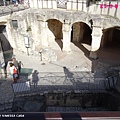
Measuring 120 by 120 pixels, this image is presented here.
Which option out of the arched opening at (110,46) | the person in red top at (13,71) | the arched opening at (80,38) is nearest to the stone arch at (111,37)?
the arched opening at (110,46)

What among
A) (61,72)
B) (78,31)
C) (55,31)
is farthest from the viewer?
(55,31)

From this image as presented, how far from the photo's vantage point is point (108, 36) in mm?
17047

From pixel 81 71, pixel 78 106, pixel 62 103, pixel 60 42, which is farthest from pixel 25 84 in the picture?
pixel 60 42

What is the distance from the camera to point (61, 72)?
10.6 meters

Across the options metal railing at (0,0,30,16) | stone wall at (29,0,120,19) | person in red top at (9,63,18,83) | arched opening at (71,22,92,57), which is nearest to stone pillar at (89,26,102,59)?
stone wall at (29,0,120,19)

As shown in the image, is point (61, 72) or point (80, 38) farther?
point (80, 38)

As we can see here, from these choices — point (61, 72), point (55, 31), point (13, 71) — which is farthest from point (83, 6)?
point (13, 71)

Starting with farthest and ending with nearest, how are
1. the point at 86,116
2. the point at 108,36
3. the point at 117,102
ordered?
the point at 108,36 < the point at 117,102 < the point at 86,116

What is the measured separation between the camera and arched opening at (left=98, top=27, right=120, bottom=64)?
13570 millimetres

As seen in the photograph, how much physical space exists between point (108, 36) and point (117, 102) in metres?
10.2

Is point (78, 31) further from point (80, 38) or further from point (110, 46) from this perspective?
point (110, 46)

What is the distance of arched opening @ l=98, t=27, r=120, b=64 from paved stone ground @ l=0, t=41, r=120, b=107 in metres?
0.24

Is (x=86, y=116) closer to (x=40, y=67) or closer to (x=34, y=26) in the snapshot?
(x=40, y=67)

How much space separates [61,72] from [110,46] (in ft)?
26.6
